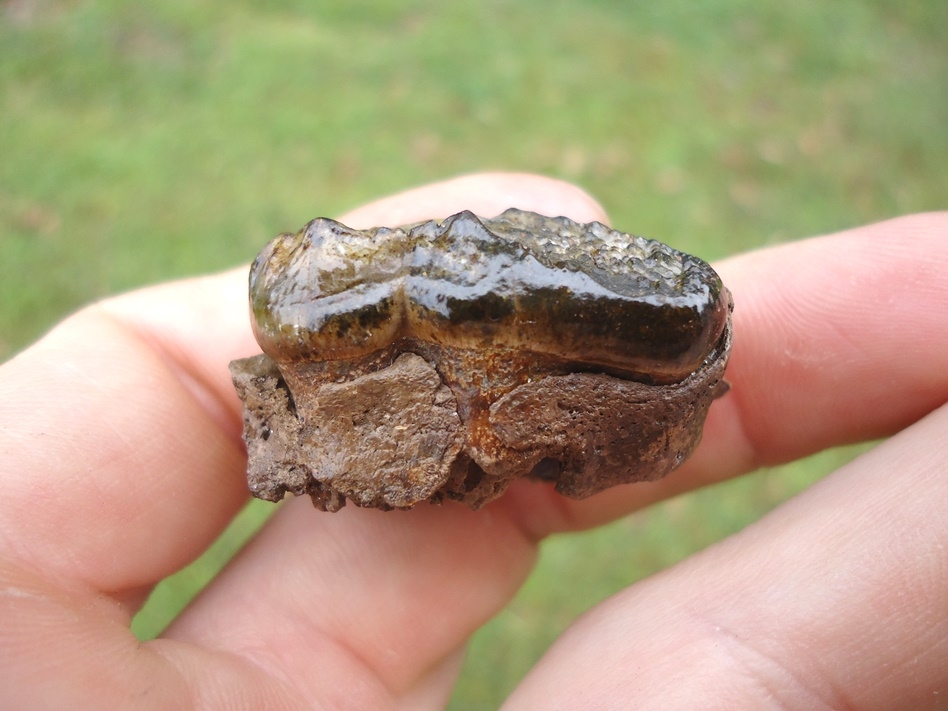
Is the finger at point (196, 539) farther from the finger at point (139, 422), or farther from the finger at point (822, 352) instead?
the finger at point (822, 352)

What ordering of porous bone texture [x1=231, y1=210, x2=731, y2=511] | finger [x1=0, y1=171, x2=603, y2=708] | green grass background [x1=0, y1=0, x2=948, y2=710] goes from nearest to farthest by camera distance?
porous bone texture [x1=231, y1=210, x2=731, y2=511]
finger [x1=0, y1=171, x2=603, y2=708]
green grass background [x1=0, y1=0, x2=948, y2=710]

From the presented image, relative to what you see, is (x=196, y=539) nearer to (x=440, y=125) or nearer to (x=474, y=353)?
(x=474, y=353)

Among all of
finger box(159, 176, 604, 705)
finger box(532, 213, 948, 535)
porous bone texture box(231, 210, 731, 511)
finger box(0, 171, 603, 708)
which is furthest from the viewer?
finger box(532, 213, 948, 535)

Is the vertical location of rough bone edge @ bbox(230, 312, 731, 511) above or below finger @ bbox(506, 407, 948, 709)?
above

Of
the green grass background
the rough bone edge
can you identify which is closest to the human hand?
the rough bone edge

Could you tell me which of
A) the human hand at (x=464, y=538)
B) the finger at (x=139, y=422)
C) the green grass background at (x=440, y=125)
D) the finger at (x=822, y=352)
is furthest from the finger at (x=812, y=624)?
the green grass background at (x=440, y=125)

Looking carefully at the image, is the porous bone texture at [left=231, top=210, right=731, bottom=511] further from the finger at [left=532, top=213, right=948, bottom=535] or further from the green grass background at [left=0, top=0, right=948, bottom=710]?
the green grass background at [left=0, top=0, right=948, bottom=710]

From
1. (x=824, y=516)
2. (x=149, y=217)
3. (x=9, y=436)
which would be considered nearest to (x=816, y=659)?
(x=824, y=516)

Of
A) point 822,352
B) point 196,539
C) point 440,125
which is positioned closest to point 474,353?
point 196,539
